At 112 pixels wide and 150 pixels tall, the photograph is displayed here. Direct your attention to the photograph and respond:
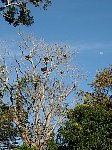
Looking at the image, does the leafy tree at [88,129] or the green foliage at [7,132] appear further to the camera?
the green foliage at [7,132]

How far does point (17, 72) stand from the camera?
3594 cm

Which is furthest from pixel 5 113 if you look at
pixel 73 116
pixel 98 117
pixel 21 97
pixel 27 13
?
pixel 27 13

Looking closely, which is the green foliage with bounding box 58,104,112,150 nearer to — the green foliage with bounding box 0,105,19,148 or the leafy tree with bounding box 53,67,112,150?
the leafy tree with bounding box 53,67,112,150

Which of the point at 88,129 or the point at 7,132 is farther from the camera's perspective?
the point at 7,132

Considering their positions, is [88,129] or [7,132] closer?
[88,129]

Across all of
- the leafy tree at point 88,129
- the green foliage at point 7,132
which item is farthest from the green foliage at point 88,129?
the green foliage at point 7,132

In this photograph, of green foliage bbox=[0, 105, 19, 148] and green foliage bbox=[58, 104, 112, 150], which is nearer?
green foliage bbox=[58, 104, 112, 150]

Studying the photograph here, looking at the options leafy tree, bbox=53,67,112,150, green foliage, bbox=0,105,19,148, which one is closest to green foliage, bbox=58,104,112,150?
leafy tree, bbox=53,67,112,150

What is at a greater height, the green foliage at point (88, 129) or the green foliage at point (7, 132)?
the green foliage at point (7, 132)

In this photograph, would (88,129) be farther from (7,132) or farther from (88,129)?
(7,132)

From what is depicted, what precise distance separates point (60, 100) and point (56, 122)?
2.22 meters

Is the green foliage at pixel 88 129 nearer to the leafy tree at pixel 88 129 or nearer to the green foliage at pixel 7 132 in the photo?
the leafy tree at pixel 88 129

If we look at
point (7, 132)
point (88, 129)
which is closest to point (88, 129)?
point (88, 129)

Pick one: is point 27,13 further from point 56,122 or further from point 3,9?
point 56,122
